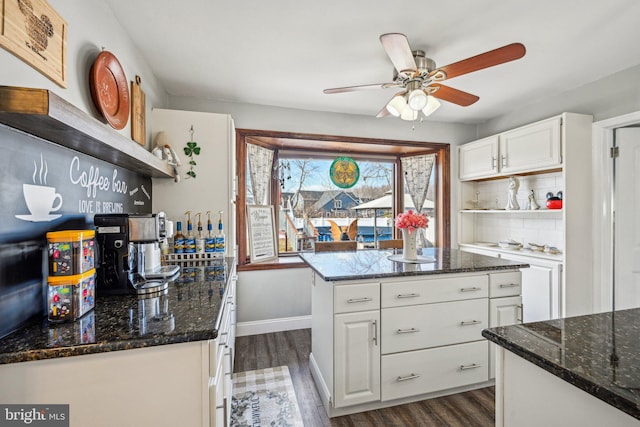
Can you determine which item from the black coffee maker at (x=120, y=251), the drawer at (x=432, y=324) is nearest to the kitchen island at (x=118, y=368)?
the black coffee maker at (x=120, y=251)

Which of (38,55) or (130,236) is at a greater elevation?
(38,55)

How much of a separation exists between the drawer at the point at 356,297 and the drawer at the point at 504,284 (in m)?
0.87

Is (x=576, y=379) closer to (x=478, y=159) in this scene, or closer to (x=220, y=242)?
(x=220, y=242)

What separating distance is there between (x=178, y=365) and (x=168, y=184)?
69.1 inches

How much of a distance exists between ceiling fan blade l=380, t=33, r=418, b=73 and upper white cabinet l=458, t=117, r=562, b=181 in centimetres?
182

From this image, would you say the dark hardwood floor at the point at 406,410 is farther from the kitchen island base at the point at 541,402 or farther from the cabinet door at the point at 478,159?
the cabinet door at the point at 478,159

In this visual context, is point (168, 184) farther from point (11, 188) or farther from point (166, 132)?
point (11, 188)

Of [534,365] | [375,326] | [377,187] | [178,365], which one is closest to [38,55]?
[178,365]

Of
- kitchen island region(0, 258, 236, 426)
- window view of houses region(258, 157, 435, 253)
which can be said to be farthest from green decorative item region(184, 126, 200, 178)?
kitchen island region(0, 258, 236, 426)

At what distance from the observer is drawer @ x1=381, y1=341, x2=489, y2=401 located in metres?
1.83

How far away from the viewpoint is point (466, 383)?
6.50ft

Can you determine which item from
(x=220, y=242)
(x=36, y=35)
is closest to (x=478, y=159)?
(x=220, y=242)

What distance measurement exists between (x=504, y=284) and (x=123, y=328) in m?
2.24

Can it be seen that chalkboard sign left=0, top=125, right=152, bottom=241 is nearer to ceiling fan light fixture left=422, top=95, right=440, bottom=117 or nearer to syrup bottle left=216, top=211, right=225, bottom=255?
syrup bottle left=216, top=211, right=225, bottom=255
